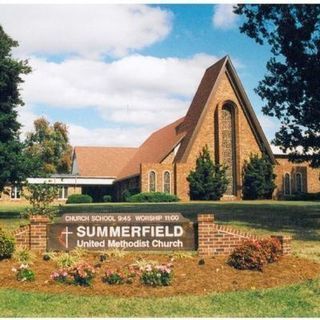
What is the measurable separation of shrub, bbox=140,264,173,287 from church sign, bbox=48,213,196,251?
228 cm

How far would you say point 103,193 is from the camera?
64125 millimetres

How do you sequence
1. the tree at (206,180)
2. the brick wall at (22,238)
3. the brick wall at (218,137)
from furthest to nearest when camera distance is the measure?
the brick wall at (218,137)
the tree at (206,180)
the brick wall at (22,238)

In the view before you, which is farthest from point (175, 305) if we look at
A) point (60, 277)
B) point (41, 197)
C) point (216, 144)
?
point (216, 144)

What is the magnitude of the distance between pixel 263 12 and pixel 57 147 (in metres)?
61.5

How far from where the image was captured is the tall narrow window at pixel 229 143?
51.4 m

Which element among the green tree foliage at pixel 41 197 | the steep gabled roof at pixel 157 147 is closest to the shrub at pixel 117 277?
the green tree foliage at pixel 41 197

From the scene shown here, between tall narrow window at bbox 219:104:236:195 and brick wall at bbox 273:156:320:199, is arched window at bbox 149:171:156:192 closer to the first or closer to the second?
tall narrow window at bbox 219:104:236:195

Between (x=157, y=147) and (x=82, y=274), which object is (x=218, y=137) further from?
(x=82, y=274)

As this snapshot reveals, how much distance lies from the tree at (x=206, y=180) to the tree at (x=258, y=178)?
262cm

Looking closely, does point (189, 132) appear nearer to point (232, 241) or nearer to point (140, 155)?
point (140, 155)

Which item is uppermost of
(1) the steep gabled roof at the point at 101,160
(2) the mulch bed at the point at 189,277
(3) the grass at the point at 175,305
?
(1) the steep gabled roof at the point at 101,160

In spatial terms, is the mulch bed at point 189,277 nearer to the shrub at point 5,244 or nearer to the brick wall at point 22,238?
the shrub at point 5,244

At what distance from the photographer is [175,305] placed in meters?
9.22

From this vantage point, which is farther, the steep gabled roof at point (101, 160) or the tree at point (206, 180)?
the steep gabled roof at point (101, 160)
